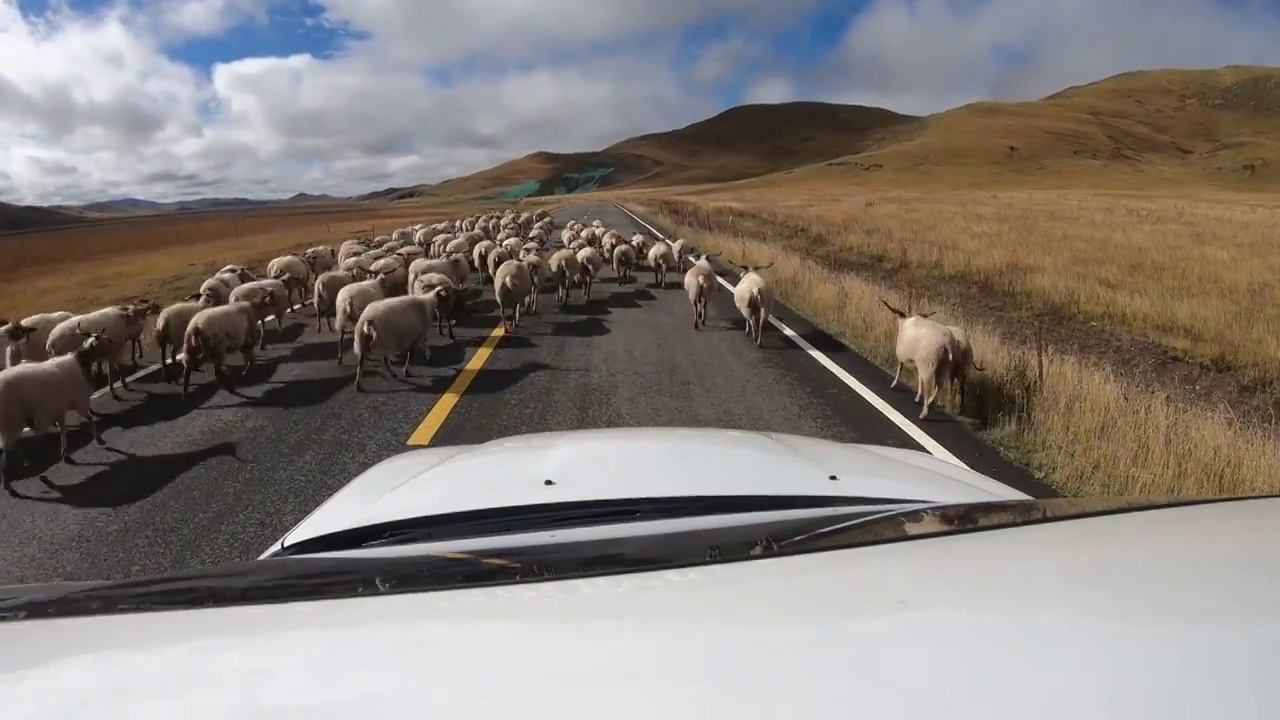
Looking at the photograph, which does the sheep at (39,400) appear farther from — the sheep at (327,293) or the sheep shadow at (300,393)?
the sheep at (327,293)

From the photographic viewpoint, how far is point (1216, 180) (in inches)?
3767

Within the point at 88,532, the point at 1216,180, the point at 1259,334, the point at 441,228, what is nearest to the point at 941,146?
the point at 1216,180

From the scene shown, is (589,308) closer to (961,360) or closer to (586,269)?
(586,269)

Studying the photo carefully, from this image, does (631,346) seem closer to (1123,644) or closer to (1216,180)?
(1123,644)

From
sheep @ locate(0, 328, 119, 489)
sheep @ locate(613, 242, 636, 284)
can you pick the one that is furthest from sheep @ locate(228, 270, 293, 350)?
sheep @ locate(613, 242, 636, 284)

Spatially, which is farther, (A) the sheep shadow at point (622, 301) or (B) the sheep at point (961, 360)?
(A) the sheep shadow at point (622, 301)

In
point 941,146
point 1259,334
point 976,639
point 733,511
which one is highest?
point 941,146

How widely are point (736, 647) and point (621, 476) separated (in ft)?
5.20

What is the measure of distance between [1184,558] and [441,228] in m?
26.3

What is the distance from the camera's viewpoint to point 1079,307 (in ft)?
46.6

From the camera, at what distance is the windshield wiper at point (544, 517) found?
264 centimetres

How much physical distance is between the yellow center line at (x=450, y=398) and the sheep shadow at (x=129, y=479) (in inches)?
54.7

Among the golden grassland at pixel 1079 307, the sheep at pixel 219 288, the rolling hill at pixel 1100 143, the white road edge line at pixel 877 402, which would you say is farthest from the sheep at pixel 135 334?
the rolling hill at pixel 1100 143

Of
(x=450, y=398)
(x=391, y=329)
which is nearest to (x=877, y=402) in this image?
(x=450, y=398)
